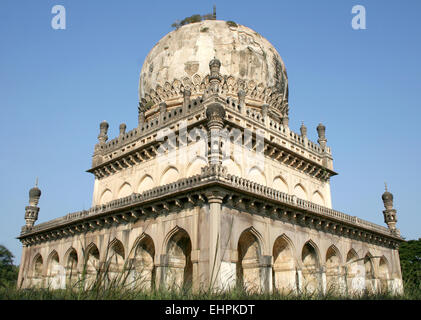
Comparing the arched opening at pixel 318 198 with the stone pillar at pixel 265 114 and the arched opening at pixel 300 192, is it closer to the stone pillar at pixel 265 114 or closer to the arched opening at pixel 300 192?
the arched opening at pixel 300 192

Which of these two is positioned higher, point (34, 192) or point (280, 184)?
point (34, 192)

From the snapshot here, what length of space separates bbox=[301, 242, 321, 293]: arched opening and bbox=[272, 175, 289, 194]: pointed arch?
3380 millimetres

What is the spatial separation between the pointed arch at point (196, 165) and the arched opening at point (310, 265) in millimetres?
6250

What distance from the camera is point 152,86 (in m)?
23.9

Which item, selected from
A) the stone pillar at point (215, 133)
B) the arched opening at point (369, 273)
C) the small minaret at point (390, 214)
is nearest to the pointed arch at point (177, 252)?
the stone pillar at point (215, 133)

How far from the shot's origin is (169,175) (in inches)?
744

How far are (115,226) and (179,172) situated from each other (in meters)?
4.03

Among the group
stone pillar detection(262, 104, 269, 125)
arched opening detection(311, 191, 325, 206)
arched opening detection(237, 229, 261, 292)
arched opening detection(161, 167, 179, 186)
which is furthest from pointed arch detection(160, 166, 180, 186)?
arched opening detection(311, 191, 325, 206)

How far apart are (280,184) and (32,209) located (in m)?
16.5

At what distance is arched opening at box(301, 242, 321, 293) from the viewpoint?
1800 cm

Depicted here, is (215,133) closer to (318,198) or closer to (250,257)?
(250,257)

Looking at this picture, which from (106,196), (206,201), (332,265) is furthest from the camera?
(106,196)

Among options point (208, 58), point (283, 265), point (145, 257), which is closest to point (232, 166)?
point (283, 265)

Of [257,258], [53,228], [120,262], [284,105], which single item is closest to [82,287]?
[257,258]
